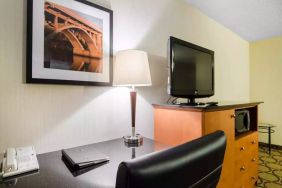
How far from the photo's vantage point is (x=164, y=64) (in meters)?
1.92

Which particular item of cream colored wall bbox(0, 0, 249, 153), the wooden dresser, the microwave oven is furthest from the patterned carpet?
cream colored wall bbox(0, 0, 249, 153)

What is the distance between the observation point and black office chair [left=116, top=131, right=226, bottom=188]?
0.41 m

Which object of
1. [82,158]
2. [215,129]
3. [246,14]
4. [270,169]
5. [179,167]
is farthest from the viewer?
[270,169]

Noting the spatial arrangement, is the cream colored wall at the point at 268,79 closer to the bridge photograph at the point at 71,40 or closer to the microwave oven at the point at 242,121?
the microwave oven at the point at 242,121

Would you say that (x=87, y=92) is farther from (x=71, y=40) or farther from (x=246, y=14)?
(x=246, y=14)

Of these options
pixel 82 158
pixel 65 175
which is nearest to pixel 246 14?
pixel 82 158

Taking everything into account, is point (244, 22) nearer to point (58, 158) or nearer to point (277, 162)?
point (277, 162)

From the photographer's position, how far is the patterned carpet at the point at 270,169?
2.28 m

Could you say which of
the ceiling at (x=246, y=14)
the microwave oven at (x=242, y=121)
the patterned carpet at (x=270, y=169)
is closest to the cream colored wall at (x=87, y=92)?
the ceiling at (x=246, y=14)

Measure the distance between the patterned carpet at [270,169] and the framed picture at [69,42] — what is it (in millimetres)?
2338

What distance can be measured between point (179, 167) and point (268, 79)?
4080mm

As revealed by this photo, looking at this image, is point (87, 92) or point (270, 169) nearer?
point (87, 92)

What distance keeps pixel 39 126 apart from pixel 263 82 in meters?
4.09

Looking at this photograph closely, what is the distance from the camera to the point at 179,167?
18.9 inches
